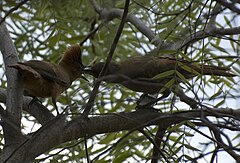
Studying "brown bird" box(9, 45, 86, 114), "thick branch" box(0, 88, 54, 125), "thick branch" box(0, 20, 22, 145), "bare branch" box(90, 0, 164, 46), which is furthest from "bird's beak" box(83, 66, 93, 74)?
"thick branch" box(0, 20, 22, 145)

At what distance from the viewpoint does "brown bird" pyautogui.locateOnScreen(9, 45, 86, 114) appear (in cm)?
326

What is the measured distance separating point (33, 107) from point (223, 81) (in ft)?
3.84

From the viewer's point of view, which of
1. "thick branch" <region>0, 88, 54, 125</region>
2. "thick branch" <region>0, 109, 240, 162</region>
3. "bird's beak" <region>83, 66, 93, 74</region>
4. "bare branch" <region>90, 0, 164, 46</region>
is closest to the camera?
"thick branch" <region>0, 109, 240, 162</region>

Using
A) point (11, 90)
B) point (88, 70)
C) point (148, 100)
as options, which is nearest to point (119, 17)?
point (88, 70)

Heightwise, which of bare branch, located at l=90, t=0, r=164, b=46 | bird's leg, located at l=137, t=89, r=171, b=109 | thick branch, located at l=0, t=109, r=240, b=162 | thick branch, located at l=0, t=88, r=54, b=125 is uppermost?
bare branch, located at l=90, t=0, r=164, b=46

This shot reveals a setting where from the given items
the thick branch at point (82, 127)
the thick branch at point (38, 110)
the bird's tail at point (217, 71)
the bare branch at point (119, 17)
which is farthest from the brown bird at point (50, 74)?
the bird's tail at point (217, 71)

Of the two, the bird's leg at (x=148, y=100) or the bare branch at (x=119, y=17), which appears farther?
the bare branch at (x=119, y=17)

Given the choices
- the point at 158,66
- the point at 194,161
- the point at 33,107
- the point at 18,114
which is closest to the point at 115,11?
the point at 158,66

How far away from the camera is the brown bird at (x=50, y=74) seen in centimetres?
326

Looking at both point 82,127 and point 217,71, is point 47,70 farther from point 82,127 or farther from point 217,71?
point 217,71

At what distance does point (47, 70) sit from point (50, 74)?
0.14 ft

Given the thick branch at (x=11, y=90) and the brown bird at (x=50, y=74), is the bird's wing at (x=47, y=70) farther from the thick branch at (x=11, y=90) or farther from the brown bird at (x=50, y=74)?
the thick branch at (x=11, y=90)

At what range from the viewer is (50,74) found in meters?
3.54

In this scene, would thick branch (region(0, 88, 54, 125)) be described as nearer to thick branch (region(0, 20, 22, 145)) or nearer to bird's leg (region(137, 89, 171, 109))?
thick branch (region(0, 20, 22, 145))
